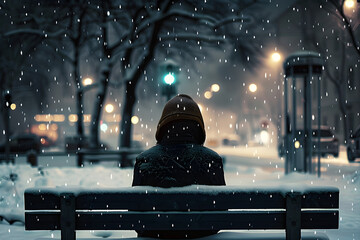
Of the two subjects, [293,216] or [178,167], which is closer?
[293,216]

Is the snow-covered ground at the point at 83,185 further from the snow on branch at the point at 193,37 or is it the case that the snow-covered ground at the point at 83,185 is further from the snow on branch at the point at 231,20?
the snow on branch at the point at 231,20

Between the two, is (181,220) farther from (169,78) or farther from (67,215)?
(169,78)

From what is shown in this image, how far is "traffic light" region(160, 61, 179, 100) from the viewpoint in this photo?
11.8 m

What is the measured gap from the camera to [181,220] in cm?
359

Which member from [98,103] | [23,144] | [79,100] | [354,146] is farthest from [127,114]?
[23,144]

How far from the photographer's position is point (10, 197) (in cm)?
804

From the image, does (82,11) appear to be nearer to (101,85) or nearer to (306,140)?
(101,85)

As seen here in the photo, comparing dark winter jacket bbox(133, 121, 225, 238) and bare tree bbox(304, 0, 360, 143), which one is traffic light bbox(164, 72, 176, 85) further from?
dark winter jacket bbox(133, 121, 225, 238)

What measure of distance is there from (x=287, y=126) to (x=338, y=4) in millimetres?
5341

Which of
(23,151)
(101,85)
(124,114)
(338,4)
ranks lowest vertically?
(23,151)

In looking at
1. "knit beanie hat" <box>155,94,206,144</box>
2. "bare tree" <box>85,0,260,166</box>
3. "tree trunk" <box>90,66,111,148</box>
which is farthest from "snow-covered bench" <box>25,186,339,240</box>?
"tree trunk" <box>90,66,111,148</box>

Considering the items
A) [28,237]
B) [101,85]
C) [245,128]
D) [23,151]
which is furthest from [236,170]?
[245,128]

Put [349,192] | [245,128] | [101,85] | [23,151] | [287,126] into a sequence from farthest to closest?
[245,128], [23,151], [101,85], [287,126], [349,192]

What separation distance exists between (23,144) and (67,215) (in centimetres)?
3183
